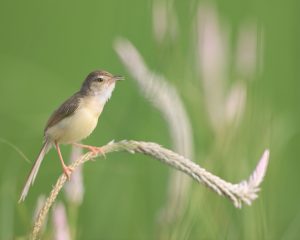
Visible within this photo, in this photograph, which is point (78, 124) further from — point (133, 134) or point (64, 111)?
point (133, 134)

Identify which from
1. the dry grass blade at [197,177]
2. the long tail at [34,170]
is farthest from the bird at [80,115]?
the dry grass blade at [197,177]

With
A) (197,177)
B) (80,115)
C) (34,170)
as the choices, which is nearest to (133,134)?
(80,115)

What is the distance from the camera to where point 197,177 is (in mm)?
1760

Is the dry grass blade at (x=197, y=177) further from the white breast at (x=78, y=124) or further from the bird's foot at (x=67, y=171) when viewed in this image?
the white breast at (x=78, y=124)

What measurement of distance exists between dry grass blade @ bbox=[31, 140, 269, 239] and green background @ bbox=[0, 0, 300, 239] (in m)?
0.36

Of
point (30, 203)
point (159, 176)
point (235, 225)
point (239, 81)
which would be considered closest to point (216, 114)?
point (239, 81)

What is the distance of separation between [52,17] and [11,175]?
7.73 ft

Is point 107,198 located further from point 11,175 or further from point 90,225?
point 11,175

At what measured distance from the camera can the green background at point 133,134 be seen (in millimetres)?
2553

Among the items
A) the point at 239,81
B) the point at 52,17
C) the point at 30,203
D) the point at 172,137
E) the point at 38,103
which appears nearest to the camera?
the point at 172,137

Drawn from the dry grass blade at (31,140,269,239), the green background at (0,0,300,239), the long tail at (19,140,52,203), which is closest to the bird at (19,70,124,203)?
the long tail at (19,140,52,203)

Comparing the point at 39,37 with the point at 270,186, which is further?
the point at 39,37

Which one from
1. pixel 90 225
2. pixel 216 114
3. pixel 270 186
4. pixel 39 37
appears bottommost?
pixel 90 225

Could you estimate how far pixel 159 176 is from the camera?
16.1 feet
